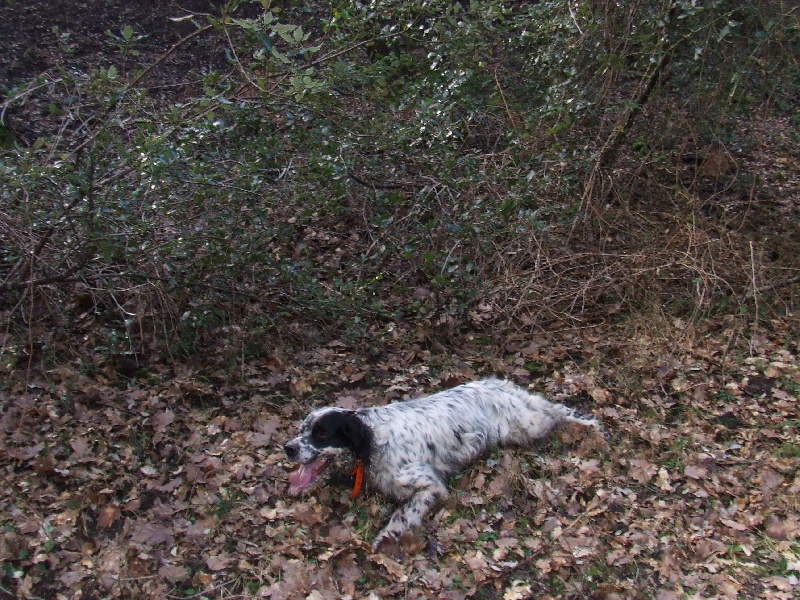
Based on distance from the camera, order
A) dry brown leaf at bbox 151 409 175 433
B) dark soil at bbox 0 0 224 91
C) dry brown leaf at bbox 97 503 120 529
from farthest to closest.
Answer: dark soil at bbox 0 0 224 91, dry brown leaf at bbox 151 409 175 433, dry brown leaf at bbox 97 503 120 529

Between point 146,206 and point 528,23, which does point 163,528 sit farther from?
point 528,23

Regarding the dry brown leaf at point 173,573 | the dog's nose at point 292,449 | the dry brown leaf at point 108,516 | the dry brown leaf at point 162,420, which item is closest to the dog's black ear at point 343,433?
the dog's nose at point 292,449

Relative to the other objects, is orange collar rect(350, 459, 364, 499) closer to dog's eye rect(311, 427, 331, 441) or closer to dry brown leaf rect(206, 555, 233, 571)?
dog's eye rect(311, 427, 331, 441)

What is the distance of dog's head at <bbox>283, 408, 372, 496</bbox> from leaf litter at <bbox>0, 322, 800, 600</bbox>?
179 mm

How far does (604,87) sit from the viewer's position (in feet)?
24.8

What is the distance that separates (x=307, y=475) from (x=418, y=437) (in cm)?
79

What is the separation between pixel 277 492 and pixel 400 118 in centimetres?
Result: 447

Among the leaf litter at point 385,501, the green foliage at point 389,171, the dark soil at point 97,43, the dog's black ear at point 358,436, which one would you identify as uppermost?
the dark soil at point 97,43

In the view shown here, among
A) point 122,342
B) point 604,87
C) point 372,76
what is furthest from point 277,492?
point 604,87

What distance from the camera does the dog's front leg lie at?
14.2 ft

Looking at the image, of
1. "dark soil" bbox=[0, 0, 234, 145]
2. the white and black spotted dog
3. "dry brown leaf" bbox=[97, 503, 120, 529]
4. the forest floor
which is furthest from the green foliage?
"dry brown leaf" bbox=[97, 503, 120, 529]

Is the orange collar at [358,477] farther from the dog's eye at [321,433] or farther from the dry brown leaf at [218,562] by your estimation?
the dry brown leaf at [218,562]

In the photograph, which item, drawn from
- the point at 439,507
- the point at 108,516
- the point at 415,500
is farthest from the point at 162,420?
the point at 439,507

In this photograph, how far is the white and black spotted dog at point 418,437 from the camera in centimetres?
447
